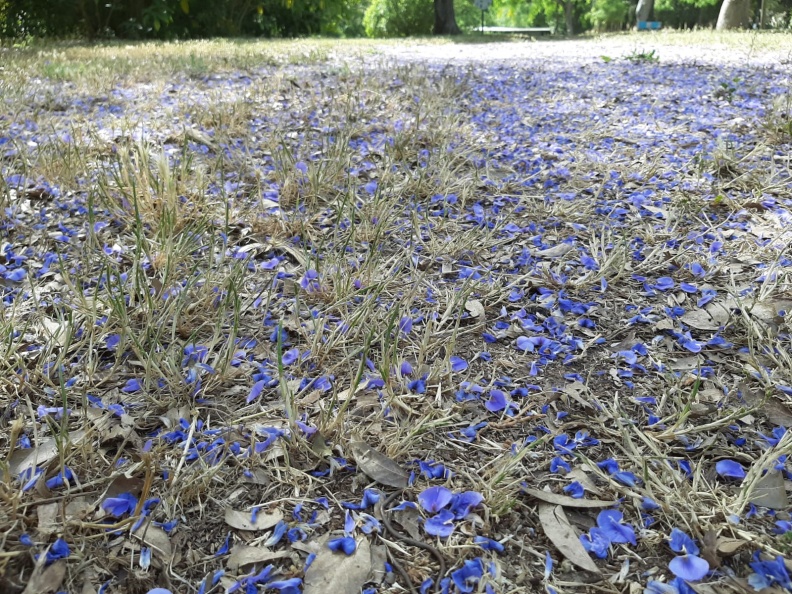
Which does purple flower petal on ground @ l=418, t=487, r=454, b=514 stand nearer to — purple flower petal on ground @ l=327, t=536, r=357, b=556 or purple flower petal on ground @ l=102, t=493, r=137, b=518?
purple flower petal on ground @ l=327, t=536, r=357, b=556

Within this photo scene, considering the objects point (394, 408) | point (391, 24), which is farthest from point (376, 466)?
point (391, 24)

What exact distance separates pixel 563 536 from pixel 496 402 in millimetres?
384

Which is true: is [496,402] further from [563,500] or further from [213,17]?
[213,17]

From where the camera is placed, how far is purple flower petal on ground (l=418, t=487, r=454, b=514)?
1163 millimetres

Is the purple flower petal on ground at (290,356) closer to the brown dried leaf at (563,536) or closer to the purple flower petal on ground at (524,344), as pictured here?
the purple flower petal on ground at (524,344)

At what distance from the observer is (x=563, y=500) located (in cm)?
119

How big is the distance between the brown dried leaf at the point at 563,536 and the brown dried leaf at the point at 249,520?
53 cm

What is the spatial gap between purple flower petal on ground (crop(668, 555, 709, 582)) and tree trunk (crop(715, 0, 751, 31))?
12871 mm

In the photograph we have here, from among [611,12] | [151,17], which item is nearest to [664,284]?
[151,17]

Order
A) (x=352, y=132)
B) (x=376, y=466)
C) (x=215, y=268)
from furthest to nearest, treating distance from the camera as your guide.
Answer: (x=352, y=132) → (x=215, y=268) → (x=376, y=466)

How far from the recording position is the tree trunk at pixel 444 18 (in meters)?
13.8

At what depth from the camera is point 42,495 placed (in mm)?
1121

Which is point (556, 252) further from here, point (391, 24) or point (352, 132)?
point (391, 24)

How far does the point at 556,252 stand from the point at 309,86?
3008 mm
